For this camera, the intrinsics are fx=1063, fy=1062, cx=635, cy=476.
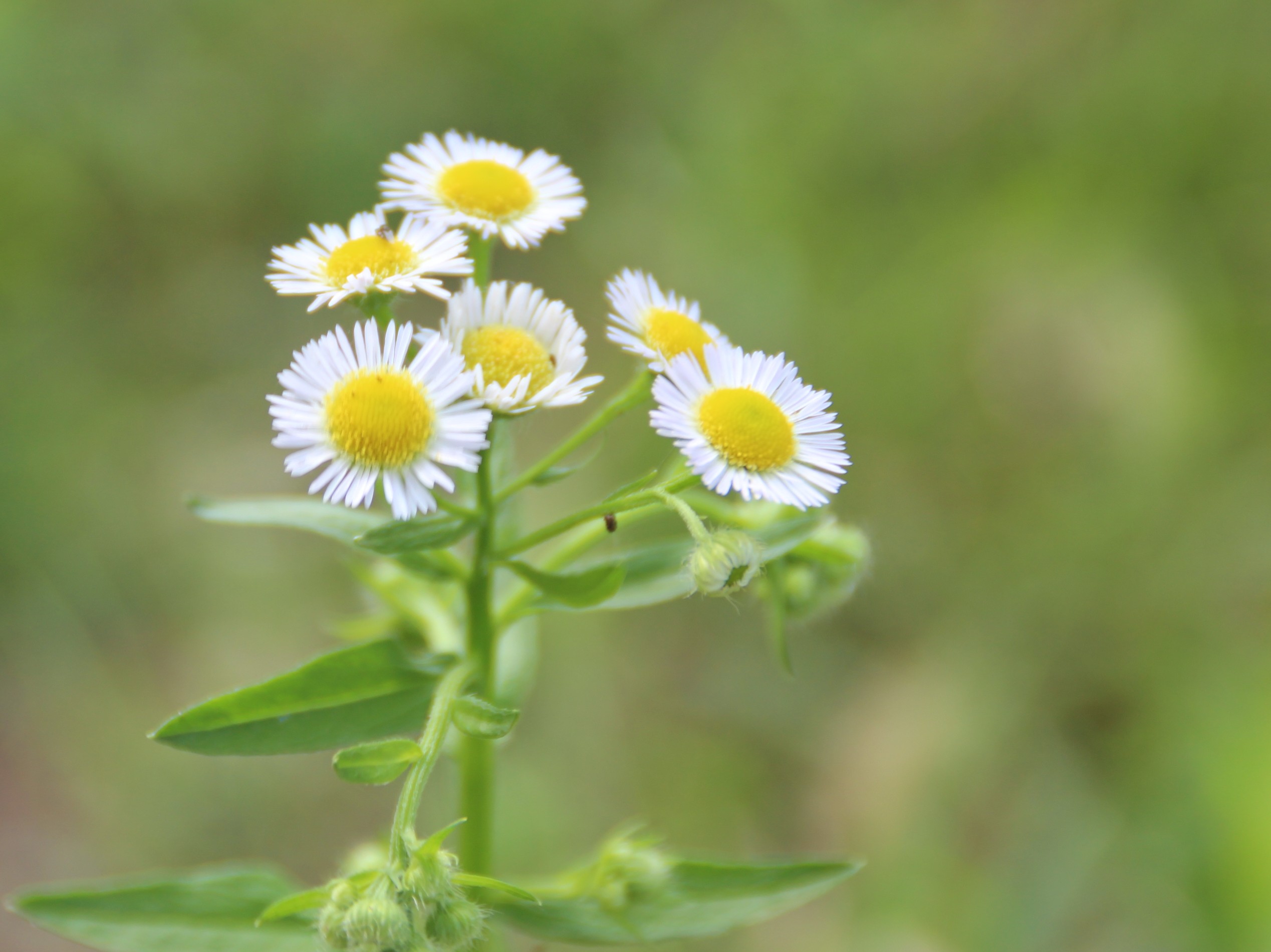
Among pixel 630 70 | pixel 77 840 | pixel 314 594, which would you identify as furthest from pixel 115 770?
pixel 630 70

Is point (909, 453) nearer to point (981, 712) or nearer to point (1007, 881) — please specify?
point (981, 712)

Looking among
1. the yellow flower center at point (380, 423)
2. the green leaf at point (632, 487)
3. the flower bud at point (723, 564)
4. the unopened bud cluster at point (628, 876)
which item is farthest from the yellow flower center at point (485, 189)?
the unopened bud cluster at point (628, 876)

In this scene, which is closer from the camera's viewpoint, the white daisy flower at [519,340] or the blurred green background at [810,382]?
the white daisy flower at [519,340]

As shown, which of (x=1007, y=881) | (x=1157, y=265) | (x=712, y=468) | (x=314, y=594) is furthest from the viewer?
(x=1157, y=265)

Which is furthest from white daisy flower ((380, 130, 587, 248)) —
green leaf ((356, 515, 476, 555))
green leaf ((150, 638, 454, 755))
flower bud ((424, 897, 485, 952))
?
flower bud ((424, 897, 485, 952))

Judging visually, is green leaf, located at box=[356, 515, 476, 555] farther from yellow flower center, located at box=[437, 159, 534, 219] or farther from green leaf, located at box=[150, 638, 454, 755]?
yellow flower center, located at box=[437, 159, 534, 219]

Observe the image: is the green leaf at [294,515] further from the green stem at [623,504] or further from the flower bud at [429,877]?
the flower bud at [429,877]
